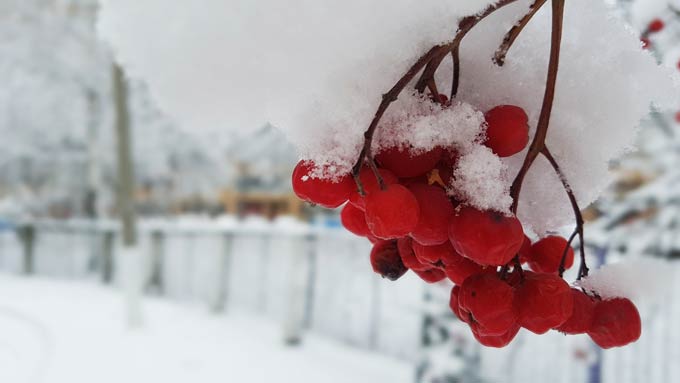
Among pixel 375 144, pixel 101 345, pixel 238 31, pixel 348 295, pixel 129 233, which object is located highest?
pixel 238 31

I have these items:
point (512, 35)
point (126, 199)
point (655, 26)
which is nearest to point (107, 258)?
point (126, 199)

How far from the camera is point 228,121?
550mm

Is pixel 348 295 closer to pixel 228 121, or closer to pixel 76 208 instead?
pixel 228 121

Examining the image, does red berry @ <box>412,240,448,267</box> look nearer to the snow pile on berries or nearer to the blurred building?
the snow pile on berries

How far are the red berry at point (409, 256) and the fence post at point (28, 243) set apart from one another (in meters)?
6.70

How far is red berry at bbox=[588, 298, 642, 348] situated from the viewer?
0.38m

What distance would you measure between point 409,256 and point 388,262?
0.02 m

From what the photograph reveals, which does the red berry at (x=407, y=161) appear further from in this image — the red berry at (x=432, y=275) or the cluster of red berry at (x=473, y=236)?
the red berry at (x=432, y=275)

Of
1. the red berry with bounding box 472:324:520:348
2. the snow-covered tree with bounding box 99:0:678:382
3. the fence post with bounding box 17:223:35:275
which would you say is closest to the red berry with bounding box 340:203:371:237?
the snow-covered tree with bounding box 99:0:678:382

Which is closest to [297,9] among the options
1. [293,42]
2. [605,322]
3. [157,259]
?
[293,42]

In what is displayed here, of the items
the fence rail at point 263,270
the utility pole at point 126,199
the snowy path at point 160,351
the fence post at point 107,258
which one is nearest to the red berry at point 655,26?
the fence rail at point 263,270

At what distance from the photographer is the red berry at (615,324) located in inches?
14.9

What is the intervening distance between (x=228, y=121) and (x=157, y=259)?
5.03m

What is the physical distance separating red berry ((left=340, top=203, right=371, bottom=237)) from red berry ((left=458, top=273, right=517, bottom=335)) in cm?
9
